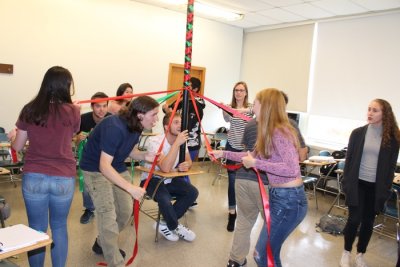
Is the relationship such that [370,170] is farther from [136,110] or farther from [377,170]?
[136,110]

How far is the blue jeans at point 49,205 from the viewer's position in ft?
7.14

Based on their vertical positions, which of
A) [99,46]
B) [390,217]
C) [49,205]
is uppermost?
[99,46]

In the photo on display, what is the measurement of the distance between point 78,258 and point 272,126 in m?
2.06

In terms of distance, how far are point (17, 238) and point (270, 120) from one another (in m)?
1.54

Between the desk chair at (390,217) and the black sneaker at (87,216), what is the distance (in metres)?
3.32

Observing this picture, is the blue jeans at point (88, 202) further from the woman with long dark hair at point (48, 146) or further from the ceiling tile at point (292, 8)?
the ceiling tile at point (292, 8)

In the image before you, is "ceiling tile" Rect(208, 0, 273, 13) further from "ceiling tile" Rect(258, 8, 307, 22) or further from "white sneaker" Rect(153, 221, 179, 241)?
"white sneaker" Rect(153, 221, 179, 241)

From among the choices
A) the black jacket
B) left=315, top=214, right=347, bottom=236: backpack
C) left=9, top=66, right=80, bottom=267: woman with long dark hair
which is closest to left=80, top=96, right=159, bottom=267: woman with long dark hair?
left=9, top=66, right=80, bottom=267: woman with long dark hair

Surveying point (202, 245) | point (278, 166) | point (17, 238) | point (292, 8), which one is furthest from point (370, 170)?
point (292, 8)

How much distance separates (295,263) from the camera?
3.40m

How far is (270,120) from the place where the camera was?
2.30 meters

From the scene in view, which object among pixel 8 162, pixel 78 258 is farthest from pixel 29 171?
pixel 8 162

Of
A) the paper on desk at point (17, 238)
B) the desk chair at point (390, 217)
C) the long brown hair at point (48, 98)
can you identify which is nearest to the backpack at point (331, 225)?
the desk chair at point (390, 217)

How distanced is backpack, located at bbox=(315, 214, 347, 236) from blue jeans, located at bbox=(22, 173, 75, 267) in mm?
3121
